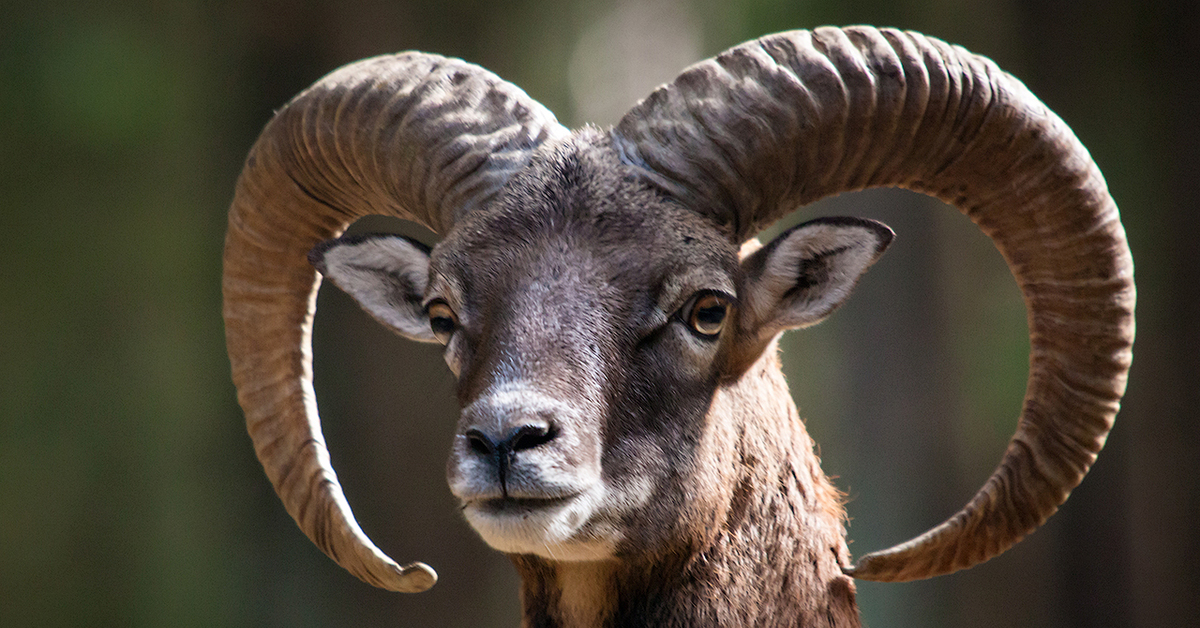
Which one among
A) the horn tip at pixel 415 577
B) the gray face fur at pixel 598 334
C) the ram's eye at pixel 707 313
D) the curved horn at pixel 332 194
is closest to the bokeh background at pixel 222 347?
the curved horn at pixel 332 194

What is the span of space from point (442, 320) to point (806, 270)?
1.23 metres

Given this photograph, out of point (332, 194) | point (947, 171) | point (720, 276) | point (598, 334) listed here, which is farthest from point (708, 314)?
point (332, 194)

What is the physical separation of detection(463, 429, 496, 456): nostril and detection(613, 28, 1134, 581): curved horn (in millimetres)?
1059

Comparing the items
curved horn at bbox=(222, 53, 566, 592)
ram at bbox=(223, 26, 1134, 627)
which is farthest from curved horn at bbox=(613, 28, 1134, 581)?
curved horn at bbox=(222, 53, 566, 592)

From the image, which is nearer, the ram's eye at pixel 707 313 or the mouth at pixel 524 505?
the mouth at pixel 524 505

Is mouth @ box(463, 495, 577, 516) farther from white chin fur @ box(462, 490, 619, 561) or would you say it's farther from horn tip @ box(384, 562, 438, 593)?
horn tip @ box(384, 562, 438, 593)

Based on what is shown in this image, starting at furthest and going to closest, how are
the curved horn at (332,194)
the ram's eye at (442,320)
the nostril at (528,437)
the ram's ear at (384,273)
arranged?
the ram's ear at (384,273) < the curved horn at (332,194) < the ram's eye at (442,320) < the nostril at (528,437)

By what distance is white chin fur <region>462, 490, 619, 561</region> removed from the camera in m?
2.85

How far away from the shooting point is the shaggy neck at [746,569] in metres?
3.28

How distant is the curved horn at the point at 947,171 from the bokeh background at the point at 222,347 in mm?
4583

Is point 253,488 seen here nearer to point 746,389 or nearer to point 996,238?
point 746,389

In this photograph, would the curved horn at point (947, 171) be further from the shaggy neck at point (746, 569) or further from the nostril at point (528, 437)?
the nostril at point (528, 437)

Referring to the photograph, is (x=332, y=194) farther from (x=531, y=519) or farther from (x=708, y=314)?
(x=531, y=519)

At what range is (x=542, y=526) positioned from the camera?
285 centimetres
